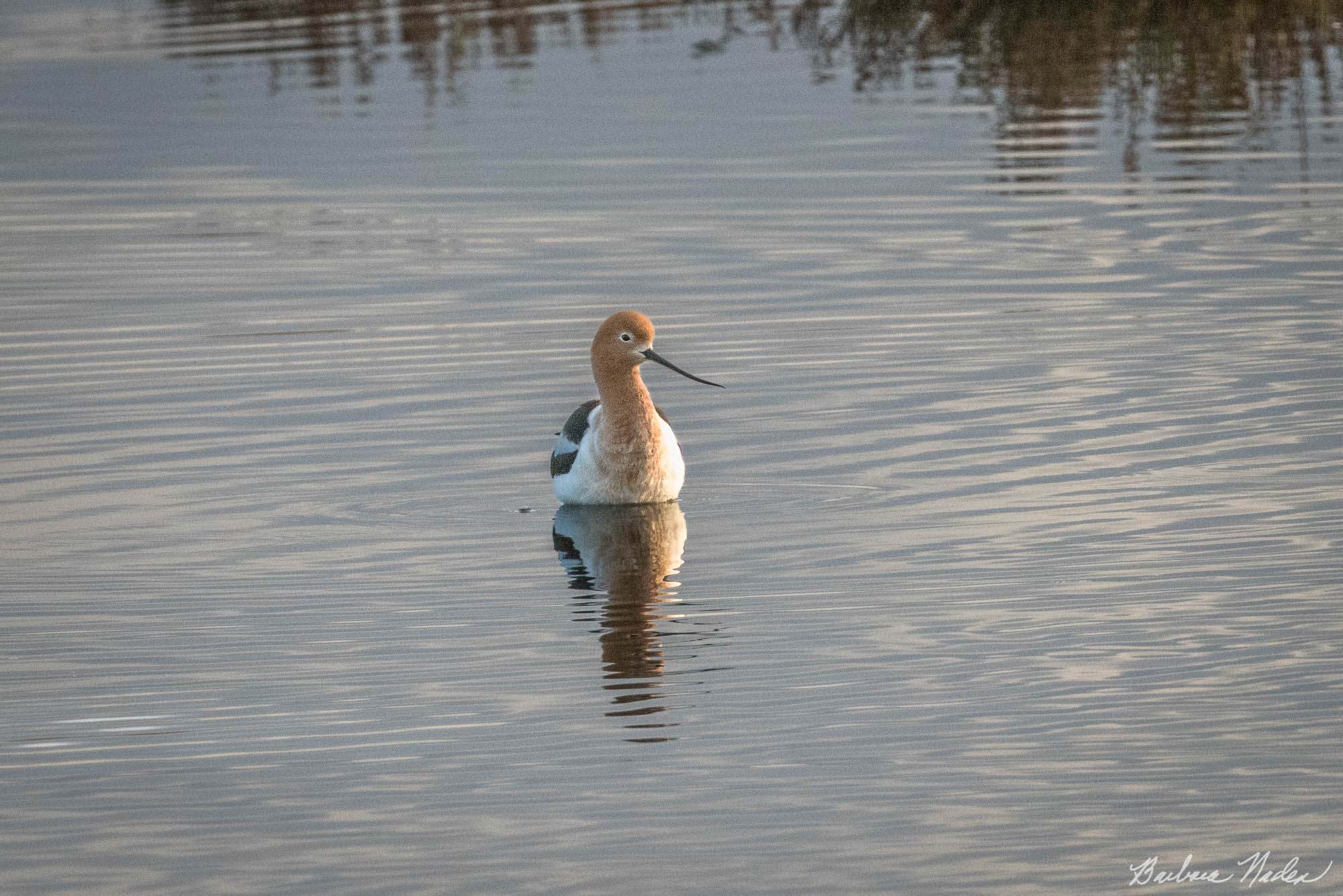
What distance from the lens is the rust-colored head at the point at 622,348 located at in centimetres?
1121

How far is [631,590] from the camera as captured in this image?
9289 millimetres

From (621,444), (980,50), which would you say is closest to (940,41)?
(980,50)

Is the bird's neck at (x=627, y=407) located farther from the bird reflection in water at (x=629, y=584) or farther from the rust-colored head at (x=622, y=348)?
the bird reflection in water at (x=629, y=584)

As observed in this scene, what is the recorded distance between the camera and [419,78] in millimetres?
28234

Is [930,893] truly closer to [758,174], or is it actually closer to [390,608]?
[390,608]

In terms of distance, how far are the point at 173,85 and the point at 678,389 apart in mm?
16223

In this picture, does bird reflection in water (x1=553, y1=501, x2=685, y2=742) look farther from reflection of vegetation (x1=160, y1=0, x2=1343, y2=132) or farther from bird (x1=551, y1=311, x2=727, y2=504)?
reflection of vegetation (x1=160, y1=0, x2=1343, y2=132)

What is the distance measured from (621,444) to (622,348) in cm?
61

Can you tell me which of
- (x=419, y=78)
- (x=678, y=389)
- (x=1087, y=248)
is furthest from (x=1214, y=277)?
(x=419, y=78)

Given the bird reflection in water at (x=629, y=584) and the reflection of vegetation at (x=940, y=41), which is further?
the reflection of vegetation at (x=940, y=41)

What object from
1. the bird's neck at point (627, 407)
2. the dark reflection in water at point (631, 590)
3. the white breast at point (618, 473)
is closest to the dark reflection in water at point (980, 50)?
the bird's neck at point (627, 407)

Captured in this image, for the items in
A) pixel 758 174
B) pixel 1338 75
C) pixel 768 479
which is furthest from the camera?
pixel 1338 75

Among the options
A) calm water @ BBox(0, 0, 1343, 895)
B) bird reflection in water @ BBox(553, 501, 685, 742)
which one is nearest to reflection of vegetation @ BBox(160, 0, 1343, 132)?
calm water @ BBox(0, 0, 1343, 895)

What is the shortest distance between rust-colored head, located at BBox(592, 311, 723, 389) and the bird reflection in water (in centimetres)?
69
